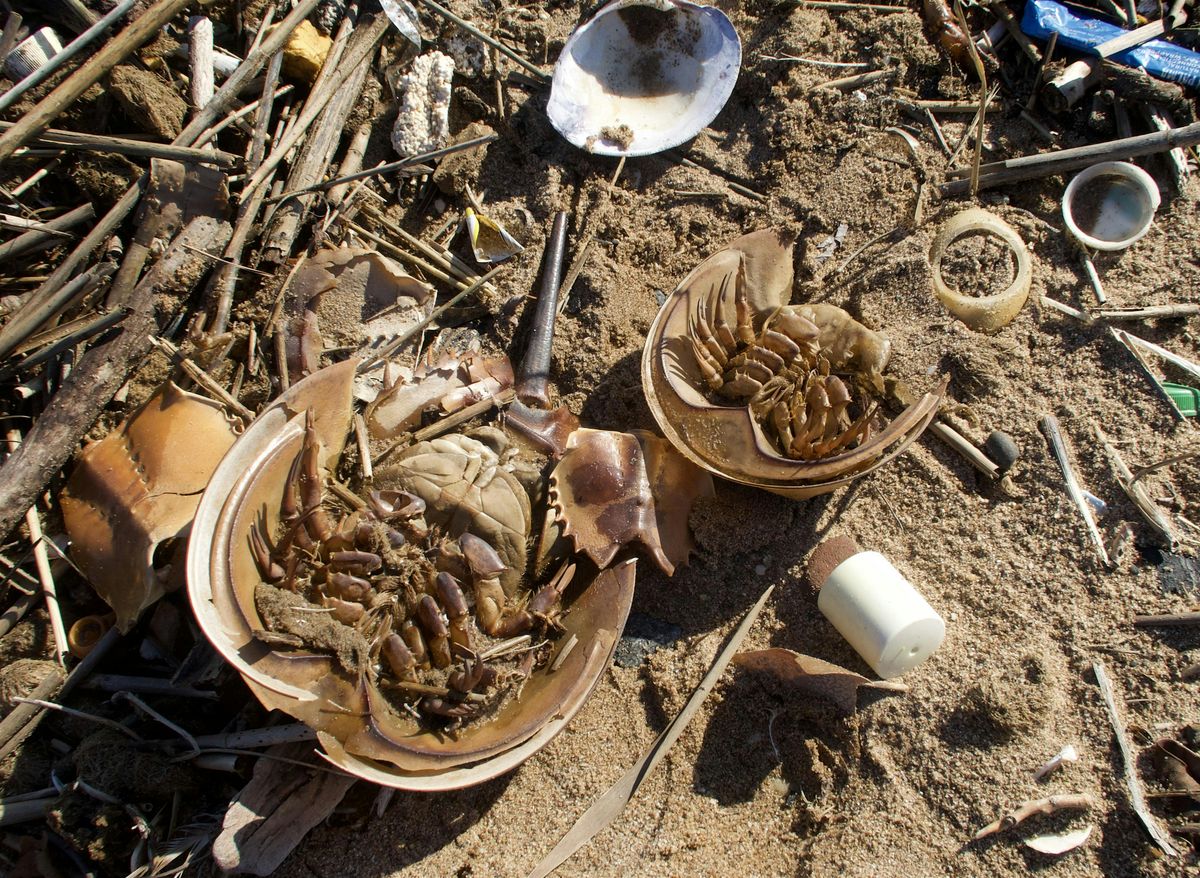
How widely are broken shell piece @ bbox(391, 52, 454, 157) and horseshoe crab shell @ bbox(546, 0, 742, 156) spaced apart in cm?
43

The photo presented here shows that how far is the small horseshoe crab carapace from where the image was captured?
2205mm

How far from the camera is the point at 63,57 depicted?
106 inches

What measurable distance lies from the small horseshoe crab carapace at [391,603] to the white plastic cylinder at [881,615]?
28.0 inches

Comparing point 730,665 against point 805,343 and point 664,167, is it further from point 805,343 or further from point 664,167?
point 664,167

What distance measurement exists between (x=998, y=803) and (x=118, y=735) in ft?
8.82

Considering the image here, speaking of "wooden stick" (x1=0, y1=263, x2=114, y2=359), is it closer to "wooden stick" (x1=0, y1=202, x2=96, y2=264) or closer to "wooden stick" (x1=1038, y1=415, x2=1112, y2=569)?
"wooden stick" (x1=0, y1=202, x2=96, y2=264)

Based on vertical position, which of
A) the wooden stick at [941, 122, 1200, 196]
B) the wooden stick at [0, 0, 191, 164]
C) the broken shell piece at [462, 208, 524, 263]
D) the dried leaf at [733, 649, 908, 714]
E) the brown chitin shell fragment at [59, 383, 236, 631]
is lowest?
the dried leaf at [733, 649, 908, 714]

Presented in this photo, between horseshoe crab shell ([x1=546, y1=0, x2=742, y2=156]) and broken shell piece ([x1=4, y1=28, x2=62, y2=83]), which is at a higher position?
broken shell piece ([x1=4, y1=28, x2=62, y2=83])

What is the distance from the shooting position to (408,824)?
2.58 m

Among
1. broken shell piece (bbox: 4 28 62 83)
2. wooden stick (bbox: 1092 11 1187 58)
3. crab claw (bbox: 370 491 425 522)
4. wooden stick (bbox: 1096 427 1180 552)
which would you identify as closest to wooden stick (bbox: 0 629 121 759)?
crab claw (bbox: 370 491 425 522)

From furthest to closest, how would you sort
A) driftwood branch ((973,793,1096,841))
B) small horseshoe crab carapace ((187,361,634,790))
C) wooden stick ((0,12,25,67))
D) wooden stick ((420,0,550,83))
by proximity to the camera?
wooden stick ((420,0,550,83)), wooden stick ((0,12,25,67)), driftwood branch ((973,793,1096,841)), small horseshoe crab carapace ((187,361,634,790))

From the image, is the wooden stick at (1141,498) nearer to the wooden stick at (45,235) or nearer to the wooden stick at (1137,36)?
the wooden stick at (1137,36)

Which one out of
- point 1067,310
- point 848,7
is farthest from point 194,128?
point 1067,310

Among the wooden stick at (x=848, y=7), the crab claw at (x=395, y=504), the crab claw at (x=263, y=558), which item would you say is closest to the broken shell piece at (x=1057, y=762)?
the crab claw at (x=395, y=504)
